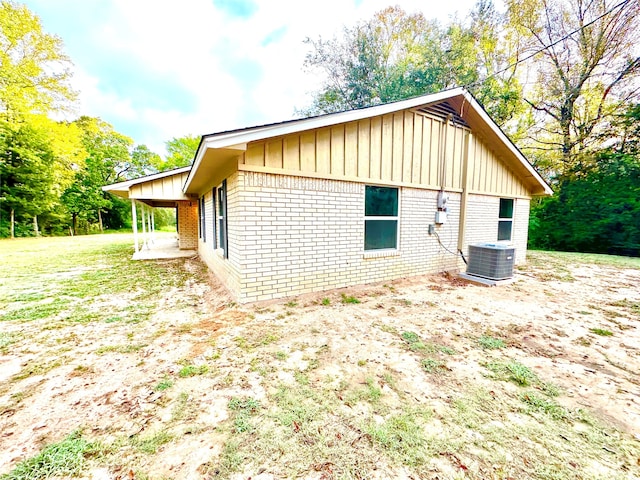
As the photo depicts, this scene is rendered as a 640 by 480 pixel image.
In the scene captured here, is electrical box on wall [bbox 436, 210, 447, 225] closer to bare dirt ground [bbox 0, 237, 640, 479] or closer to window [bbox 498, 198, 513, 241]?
bare dirt ground [bbox 0, 237, 640, 479]

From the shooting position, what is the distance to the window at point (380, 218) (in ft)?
18.3

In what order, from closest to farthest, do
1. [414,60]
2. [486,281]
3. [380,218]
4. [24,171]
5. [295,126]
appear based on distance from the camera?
[295,126], [380,218], [486,281], [414,60], [24,171]

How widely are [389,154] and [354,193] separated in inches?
51.4

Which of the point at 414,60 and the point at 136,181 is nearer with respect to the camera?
the point at 136,181

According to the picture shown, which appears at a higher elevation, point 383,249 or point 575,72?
point 575,72

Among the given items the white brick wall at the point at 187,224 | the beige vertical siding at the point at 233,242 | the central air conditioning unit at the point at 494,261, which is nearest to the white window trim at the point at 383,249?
the central air conditioning unit at the point at 494,261

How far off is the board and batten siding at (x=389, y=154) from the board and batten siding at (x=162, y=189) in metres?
6.77

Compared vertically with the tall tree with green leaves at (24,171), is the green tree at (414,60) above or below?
above

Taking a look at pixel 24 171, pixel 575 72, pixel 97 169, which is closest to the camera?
pixel 575 72

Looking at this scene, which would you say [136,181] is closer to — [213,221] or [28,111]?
[213,221]

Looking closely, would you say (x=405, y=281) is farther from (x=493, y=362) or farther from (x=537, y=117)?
(x=537, y=117)

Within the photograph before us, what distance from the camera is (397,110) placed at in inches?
214

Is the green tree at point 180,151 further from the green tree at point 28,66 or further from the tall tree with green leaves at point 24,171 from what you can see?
the tall tree with green leaves at point 24,171

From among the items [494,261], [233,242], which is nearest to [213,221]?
[233,242]
